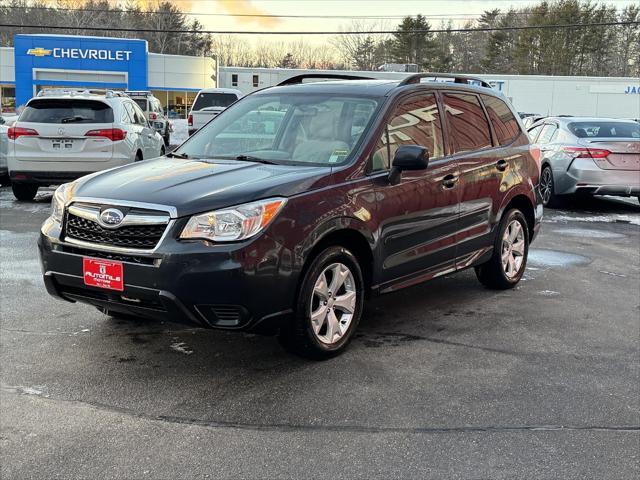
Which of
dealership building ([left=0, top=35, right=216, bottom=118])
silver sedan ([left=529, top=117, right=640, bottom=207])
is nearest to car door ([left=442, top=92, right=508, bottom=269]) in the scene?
silver sedan ([left=529, top=117, right=640, bottom=207])

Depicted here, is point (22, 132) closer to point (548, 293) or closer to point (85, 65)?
point (548, 293)

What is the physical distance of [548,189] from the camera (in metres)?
12.5

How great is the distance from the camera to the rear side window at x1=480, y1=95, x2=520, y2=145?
6.25 metres

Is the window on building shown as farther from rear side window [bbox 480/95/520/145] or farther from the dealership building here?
rear side window [bbox 480/95/520/145]

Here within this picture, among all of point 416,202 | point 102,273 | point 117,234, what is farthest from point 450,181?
point 102,273

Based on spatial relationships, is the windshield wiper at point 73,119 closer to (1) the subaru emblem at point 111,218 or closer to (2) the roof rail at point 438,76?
(2) the roof rail at point 438,76

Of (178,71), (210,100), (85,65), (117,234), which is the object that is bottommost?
(117,234)

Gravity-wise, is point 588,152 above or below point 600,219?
above

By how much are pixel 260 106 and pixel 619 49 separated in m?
76.9

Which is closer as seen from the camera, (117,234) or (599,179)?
(117,234)

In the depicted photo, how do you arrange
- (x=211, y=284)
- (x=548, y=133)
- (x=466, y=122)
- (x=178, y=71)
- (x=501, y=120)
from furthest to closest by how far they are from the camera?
(x=178, y=71) → (x=548, y=133) → (x=501, y=120) → (x=466, y=122) → (x=211, y=284)

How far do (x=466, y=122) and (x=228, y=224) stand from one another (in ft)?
9.23

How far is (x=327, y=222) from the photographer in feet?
13.7

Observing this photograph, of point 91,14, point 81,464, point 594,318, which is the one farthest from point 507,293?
point 91,14
